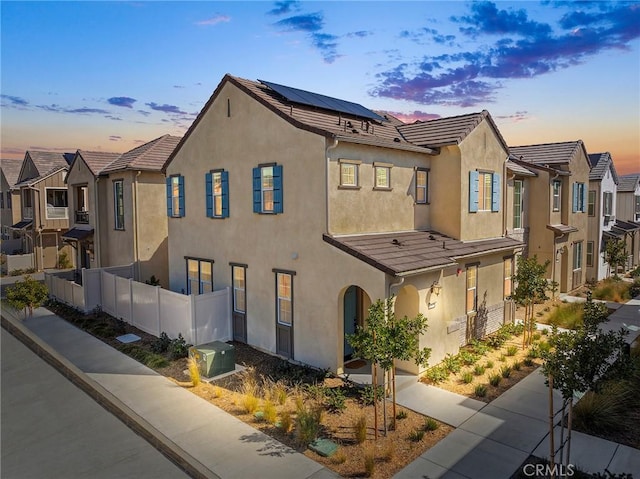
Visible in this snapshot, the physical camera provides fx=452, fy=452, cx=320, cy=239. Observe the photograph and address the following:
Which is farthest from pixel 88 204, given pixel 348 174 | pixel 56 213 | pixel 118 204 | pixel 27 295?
pixel 348 174

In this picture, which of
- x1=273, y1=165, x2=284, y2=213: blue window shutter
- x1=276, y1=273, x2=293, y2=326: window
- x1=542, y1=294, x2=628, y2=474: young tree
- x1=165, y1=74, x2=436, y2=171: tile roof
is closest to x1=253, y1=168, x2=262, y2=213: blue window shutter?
x1=273, y1=165, x2=284, y2=213: blue window shutter

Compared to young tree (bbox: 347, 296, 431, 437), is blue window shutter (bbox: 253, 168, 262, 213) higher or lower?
higher

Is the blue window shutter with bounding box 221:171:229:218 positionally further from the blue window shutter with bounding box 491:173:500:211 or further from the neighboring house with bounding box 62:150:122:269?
the neighboring house with bounding box 62:150:122:269

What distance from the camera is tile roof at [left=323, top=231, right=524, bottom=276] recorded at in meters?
11.7

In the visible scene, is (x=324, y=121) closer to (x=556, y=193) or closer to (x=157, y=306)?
(x=157, y=306)

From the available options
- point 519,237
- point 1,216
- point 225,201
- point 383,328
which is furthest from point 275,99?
point 1,216

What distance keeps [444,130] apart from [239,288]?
363 inches

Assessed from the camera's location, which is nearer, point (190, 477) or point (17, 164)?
point (190, 477)

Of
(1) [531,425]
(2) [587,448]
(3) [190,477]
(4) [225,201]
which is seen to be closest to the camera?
(3) [190,477]

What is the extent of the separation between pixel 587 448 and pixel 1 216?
4862 cm

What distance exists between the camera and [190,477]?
8266 mm

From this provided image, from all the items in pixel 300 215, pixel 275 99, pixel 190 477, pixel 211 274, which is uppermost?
pixel 275 99

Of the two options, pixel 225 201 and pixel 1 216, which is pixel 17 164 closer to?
pixel 1 216

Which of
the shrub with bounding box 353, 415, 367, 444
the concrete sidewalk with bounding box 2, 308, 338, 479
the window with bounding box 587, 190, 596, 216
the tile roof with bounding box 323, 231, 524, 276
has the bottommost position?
the concrete sidewalk with bounding box 2, 308, 338, 479
